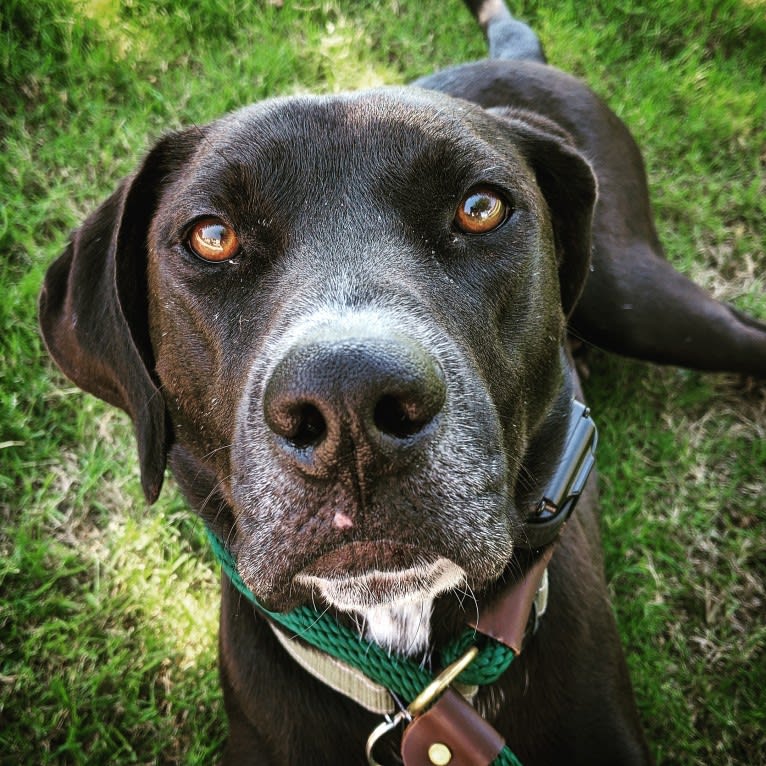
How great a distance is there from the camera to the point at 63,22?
4.44 metres

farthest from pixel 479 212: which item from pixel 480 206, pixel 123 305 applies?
pixel 123 305

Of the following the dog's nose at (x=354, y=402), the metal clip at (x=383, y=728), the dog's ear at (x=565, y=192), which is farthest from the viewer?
the dog's ear at (x=565, y=192)

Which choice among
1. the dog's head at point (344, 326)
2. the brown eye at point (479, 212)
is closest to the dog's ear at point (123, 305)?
the dog's head at point (344, 326)

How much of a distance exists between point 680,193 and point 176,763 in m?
3.87

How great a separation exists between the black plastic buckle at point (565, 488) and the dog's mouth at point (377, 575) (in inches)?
12.2

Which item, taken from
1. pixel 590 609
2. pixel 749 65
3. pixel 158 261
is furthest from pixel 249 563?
pixel 749 65

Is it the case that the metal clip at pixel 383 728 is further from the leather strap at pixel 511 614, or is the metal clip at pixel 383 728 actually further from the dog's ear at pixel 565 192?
the dog's ear at pixel 565 192

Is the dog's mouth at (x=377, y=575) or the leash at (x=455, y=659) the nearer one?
the dog's mouth at (x=377, y=575)

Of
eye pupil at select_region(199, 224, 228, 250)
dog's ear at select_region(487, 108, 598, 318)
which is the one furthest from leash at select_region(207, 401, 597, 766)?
eye pupil at select_region(199, 224, 228, 250)

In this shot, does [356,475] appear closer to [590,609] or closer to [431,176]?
[431,176]

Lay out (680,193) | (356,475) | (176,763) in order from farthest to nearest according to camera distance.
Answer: (680,193), (176,763), (356,475)

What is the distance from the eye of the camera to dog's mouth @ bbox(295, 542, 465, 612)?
1573 mm

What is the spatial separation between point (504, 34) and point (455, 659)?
336 cm

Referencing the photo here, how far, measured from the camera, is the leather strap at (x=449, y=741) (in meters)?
1.95
